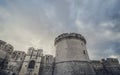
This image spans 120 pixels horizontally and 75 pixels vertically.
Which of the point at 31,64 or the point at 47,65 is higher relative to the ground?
the point at 31,64

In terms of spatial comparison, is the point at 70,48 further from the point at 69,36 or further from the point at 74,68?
the point at 74,68

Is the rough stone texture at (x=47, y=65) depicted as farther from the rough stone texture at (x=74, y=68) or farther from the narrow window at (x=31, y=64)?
the narrow window at (x=31, y=64)

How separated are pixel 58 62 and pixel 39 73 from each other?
201 inches

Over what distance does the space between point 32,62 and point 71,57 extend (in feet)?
33.4

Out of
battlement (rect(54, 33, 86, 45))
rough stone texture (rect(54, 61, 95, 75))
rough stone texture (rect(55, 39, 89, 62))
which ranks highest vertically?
battlement (rect(54, 33, 86, 45))

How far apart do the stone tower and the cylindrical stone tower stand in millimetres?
4565

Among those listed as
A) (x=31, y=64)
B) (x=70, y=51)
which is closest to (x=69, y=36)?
(x=70, y=51)

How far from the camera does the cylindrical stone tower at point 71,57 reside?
19.9 metres

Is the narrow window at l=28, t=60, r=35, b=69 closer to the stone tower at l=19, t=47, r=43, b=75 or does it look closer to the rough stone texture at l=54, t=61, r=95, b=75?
the stone tower at l=19, t=47, r=43, b=75

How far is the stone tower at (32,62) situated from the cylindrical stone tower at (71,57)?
4565 millimetres

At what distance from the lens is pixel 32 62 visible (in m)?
24.0

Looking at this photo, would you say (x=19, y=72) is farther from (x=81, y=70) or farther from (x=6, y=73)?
(x=81, y=70)

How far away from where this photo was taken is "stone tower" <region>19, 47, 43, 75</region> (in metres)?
21.9

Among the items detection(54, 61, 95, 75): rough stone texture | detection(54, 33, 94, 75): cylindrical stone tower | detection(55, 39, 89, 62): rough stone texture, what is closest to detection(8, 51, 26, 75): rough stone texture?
detection(54, 33, 94, 75): cylindrical stone tower
